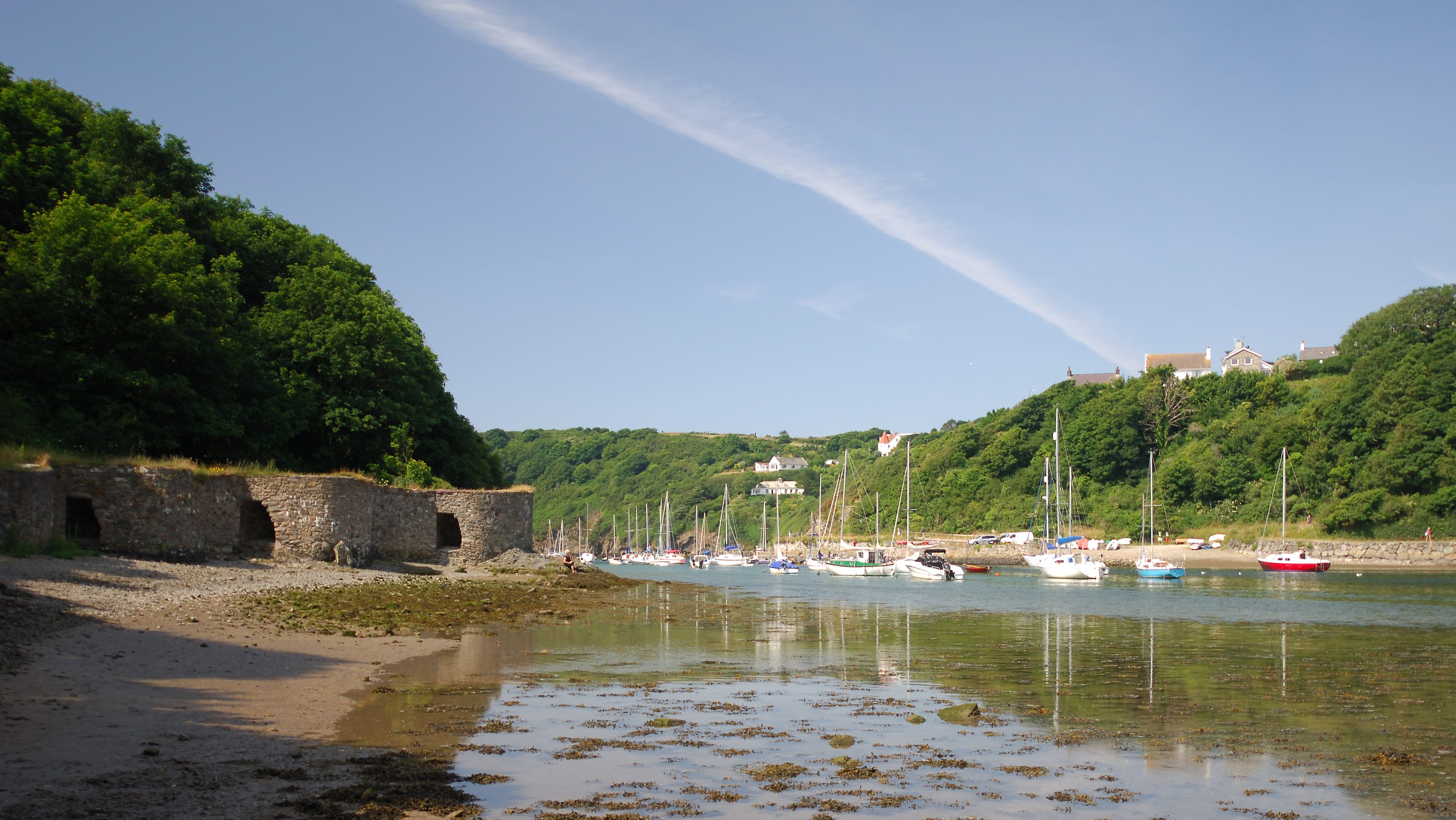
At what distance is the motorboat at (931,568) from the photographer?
6462cm

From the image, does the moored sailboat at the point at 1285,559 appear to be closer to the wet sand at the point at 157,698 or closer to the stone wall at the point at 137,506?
the wet sand at the point at 157,698

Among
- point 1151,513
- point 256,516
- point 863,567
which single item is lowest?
point 863,567

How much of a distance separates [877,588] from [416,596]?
104ft

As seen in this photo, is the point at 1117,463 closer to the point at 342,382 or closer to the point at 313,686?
the point at 342,382

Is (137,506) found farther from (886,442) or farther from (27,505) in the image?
(886,442)

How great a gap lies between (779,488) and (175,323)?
13614cm

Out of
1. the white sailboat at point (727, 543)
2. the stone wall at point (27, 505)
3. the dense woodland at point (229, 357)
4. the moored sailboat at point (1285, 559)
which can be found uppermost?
the dense woodland at point (229, 357)

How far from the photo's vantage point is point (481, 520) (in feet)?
120

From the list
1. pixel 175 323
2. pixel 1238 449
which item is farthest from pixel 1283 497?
pixel 175 323

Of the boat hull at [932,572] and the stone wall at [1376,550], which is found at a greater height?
the stone wall at [1376,550]

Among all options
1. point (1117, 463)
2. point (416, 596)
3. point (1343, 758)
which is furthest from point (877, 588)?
point (1117, 463)

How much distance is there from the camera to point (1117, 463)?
10694 centimetres

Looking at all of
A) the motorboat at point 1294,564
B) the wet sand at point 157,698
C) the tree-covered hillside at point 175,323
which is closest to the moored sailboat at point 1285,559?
the motorboat at point 1294,564

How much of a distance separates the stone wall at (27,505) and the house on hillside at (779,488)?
140 metres
